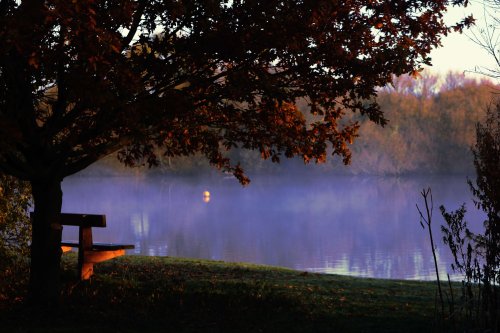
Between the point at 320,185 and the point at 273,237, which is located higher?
the point at 320,185

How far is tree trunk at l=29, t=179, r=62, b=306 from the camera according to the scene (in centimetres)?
1018

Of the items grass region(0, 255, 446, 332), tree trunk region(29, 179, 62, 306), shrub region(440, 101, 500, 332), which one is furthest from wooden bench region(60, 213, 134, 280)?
shrub region(440, 101, 500, 332)

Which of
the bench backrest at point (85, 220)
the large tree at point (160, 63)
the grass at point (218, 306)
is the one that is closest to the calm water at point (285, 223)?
the grass at point (218, 306)

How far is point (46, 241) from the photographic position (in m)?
10.3

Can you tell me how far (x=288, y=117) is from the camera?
1186 centimetres

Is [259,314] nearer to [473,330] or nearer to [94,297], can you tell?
[94,297]

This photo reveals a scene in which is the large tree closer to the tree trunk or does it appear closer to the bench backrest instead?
the tree trunk

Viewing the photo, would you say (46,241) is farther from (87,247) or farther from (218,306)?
(218,306)

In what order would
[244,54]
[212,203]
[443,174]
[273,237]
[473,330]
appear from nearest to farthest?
[473,330], [244,54], [273,237], [212,203], [443,174]

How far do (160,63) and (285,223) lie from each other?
3417 centimetres

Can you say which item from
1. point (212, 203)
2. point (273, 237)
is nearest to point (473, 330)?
point (273, 237)

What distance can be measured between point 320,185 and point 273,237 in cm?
5001

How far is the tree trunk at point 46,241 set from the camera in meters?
10.2

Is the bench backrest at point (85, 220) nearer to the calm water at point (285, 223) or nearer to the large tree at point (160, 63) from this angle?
the large tree at point (160, 63)
